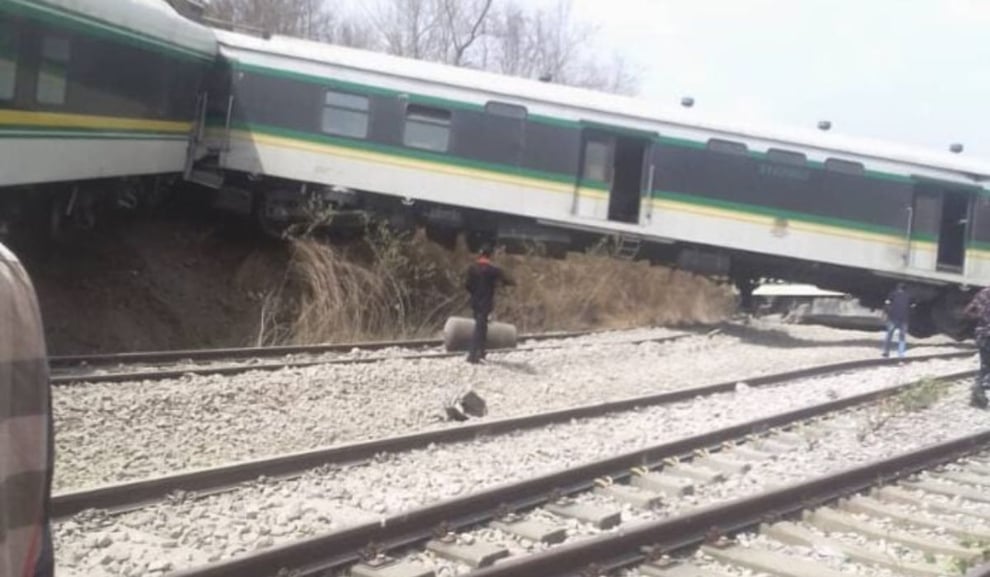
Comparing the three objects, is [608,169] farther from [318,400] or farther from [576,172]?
[318,400]

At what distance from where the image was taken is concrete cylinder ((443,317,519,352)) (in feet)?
48.4

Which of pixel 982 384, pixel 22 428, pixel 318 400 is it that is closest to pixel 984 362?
pixel 982 384

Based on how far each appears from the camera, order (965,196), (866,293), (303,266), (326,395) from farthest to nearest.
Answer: (866,293), (965,196), (303,266), (326,395)

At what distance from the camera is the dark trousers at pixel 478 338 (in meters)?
13.7

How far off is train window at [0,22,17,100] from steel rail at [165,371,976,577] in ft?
23.2

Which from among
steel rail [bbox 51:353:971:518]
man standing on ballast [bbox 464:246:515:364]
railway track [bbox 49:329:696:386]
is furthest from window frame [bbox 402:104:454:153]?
steel rail [bbox 51:353:971:518]

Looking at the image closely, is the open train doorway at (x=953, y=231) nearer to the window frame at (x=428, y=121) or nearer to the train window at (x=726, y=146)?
the train window at (x=726, y=146)

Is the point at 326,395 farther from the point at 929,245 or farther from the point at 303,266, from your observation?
the point at 929,245

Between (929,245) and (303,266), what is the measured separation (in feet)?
32.8

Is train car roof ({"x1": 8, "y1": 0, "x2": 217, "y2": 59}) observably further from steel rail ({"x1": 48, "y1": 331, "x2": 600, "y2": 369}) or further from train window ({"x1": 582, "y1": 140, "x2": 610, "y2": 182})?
train window ({"x1": 582, "y1": 140, "x2": 610, "y2": 182})

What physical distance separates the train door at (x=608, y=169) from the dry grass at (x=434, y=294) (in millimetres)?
1166

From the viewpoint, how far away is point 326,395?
11.1m

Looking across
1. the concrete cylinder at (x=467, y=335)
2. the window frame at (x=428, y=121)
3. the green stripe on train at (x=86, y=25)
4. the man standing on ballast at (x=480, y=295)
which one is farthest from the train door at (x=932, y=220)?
the green stripe on train at (x=86, y=25)

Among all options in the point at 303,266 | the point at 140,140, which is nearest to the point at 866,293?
the point at 303,266
